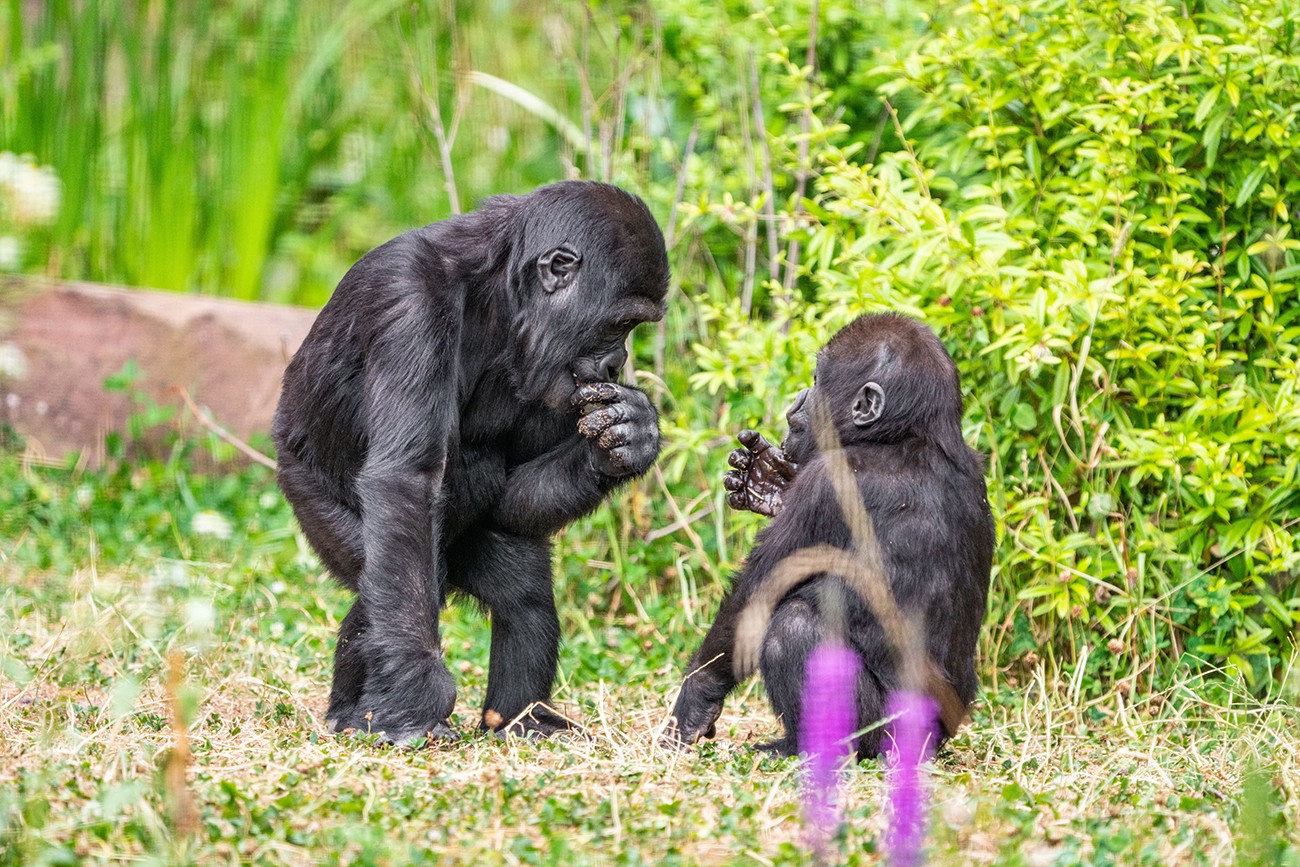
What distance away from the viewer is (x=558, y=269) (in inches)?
168

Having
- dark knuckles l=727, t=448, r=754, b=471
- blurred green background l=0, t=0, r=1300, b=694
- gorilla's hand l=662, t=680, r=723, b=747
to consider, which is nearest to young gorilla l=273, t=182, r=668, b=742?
dark knuckles l=727, t=448, r=754, b=471

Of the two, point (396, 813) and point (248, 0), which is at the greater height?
point (248, 0)

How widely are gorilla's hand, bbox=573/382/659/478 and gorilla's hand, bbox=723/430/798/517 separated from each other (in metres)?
0.31

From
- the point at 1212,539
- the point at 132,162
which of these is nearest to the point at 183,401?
the point at 132,162

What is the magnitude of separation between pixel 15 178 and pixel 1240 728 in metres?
4.05

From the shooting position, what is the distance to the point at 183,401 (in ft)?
24.6

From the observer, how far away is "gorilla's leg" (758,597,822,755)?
12.7 feet

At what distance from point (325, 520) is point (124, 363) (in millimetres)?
3598

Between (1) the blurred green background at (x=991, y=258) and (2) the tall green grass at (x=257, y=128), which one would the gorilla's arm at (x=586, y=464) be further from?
(2) the tall green grass at (x=257, y=128)

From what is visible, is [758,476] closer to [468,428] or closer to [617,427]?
[617,427]

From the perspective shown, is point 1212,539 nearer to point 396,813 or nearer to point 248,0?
point 396,813

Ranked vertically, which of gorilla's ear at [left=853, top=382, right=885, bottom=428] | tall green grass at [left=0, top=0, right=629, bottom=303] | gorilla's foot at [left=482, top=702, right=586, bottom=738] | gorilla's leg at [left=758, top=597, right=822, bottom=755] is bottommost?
gorilla's foot at [left=482, top=702, right=586, bottom=738]

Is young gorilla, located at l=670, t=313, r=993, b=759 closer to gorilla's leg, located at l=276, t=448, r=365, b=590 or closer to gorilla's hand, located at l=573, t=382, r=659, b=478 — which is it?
gorilla's hand, located at l=573, t=382, r=659, b=478

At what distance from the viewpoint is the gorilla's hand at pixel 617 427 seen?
4273mm
